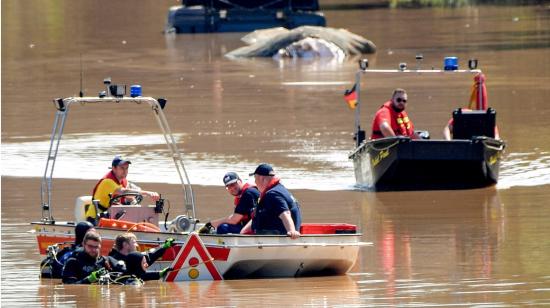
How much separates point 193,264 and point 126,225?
1.16 m

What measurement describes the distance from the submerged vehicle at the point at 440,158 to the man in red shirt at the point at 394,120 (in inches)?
8.8

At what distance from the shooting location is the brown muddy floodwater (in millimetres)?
15688

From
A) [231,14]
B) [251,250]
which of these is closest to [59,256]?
[251,250]

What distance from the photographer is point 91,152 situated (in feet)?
90.1

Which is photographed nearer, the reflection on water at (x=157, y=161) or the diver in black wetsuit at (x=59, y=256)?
the diver in black wetsuit at (x=59, y=256)

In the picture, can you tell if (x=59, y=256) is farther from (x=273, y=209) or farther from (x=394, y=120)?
(x=394, y=120)

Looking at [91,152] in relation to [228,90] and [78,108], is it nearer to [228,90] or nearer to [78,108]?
[78,108]

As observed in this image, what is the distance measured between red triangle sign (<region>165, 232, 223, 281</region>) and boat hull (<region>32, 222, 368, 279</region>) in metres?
0.09

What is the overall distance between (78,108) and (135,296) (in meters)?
19.2

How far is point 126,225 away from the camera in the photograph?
55.1ft

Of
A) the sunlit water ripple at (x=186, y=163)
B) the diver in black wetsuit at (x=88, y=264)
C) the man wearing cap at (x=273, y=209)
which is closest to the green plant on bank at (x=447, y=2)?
the sunlit water ripple at (x=186, y=163)

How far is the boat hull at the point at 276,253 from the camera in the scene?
621 inches

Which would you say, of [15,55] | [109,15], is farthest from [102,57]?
[109,15]

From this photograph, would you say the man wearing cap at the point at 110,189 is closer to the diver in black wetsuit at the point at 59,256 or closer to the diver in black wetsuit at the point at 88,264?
the diver in black wetsuit at the point at 59,256
